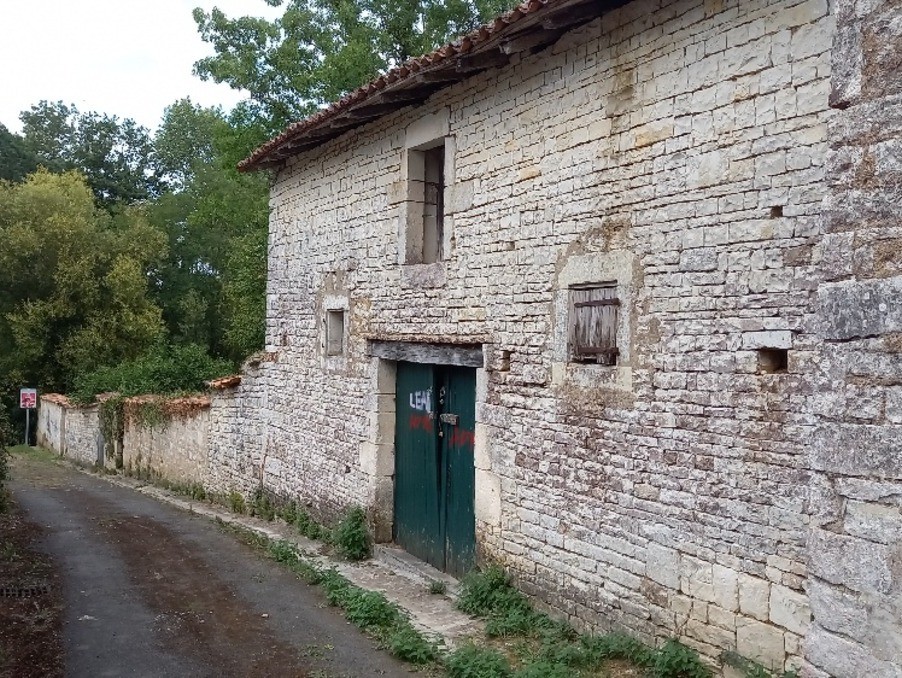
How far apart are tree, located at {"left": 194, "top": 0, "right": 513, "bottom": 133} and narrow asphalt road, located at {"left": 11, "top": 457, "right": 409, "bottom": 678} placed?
35.4 feet

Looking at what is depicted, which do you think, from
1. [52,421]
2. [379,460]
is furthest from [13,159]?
[379,460]

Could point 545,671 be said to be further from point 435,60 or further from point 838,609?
point 435,60

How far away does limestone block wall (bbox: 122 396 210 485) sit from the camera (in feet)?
42.3

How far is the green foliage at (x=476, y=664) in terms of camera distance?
207 inches

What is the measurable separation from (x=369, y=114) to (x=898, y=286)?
6.58 m

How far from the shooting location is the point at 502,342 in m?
6.77

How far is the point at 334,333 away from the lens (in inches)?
376

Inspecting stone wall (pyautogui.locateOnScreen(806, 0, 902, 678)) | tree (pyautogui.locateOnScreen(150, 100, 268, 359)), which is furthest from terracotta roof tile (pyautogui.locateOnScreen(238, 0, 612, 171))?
tree (pyautogui.locateOnScreen(150, 100, 268, 359))

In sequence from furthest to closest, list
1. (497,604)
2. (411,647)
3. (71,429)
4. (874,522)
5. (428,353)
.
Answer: (71,429), (428,353), (497,604), (411,647), (874,522)

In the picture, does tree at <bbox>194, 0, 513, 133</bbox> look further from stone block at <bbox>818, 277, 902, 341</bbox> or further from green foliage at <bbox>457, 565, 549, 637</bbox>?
stone block at <bbox>818, 277, 902, 341</bbox>

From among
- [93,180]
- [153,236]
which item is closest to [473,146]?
[153,236]

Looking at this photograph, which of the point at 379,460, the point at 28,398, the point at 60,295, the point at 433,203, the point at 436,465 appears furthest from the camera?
the point at 60,295

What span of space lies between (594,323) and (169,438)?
10.8 m

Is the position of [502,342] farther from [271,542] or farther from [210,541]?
[210,541]
